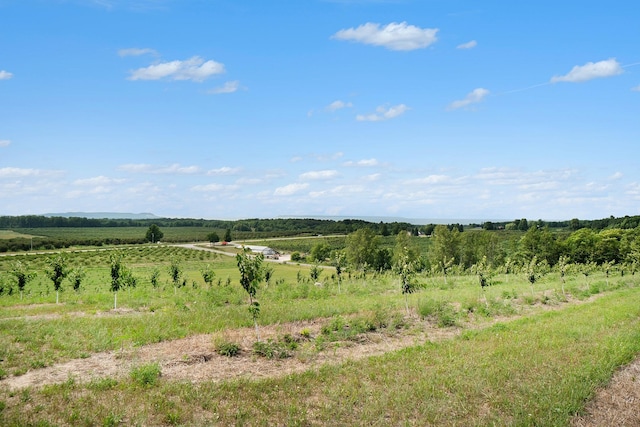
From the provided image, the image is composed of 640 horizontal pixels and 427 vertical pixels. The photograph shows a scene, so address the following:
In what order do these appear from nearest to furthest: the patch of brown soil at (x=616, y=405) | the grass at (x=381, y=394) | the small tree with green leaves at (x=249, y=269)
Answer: the grass at (x=381, y=394)
the patch of brown soil at (x=616, y=405)
the small tree with green leaves at (x=249, y=269)

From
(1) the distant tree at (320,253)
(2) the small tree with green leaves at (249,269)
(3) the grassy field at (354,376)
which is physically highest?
(2) the small tree with green leaves at (249,269)

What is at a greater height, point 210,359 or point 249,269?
point 249,269

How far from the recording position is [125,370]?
15922 mm

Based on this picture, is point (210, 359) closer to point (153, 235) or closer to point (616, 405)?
point (616, 405)

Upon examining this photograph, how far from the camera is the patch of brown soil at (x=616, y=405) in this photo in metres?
12.0

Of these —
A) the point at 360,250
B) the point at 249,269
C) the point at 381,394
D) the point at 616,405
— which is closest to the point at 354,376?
the point at 381,394

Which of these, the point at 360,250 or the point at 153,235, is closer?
the point at 360,250

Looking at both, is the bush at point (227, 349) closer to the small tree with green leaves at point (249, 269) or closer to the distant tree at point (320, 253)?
the small tree with green leaves at point (249, 269)

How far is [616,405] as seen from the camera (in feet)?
42.6

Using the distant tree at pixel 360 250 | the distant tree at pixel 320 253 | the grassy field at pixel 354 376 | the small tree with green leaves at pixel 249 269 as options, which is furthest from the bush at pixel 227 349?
the distant tree at pixel 320 253

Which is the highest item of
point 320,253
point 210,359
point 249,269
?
point 249,269

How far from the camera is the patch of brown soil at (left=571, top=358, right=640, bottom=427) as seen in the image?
1201 centimetres

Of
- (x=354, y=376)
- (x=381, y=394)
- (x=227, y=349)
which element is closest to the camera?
(x=381, y=394)

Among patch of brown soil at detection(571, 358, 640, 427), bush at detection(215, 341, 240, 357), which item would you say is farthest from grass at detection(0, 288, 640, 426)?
bush at detection(215, 341, 240, 357)
